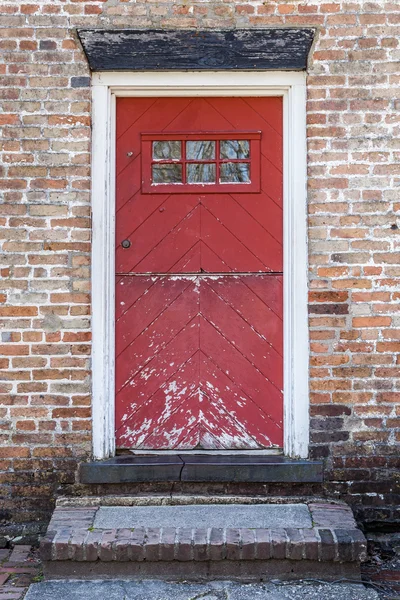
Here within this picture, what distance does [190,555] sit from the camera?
10.7 feet

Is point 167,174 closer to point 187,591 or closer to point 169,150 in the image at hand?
point 169,150

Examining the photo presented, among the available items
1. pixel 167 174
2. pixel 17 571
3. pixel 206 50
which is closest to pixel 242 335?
pixel 167 174

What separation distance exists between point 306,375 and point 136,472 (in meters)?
1.24

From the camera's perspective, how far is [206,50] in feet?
12.7

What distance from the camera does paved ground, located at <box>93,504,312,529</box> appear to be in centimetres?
346

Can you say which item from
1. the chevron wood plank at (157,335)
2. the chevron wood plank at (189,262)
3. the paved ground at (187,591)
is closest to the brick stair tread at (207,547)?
the paved ground at (187,591)

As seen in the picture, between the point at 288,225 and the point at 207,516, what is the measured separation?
6.14 ft

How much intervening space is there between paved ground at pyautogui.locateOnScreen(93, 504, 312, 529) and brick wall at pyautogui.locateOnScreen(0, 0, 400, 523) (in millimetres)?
430

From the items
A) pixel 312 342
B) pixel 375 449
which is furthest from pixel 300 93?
pixel 375 449

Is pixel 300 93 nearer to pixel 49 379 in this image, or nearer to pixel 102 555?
pixel 49 379

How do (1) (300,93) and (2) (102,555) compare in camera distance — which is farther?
(1) (300,93)

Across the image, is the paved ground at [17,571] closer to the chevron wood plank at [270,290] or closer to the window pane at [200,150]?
the chevron wood plank at [270,290]

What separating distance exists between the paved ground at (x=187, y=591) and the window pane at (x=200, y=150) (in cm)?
259

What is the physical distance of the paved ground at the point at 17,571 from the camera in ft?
10.7
